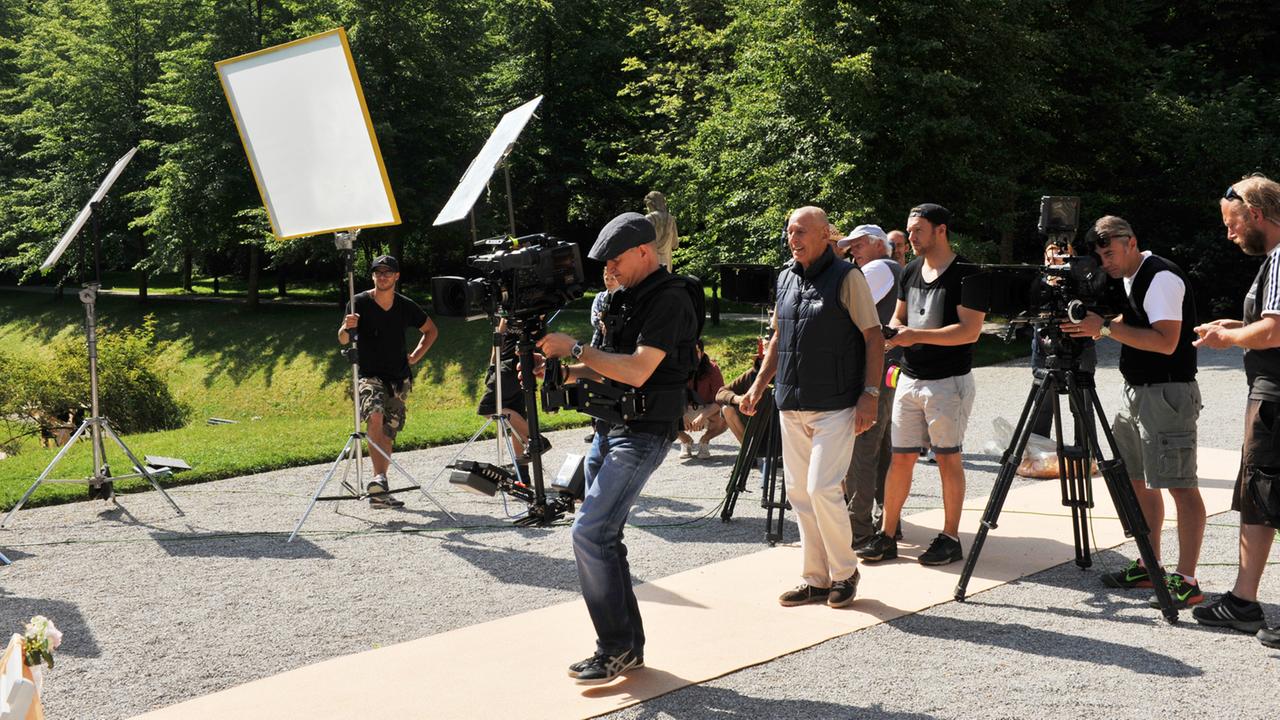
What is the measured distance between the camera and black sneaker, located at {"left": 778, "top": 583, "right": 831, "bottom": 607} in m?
6.04

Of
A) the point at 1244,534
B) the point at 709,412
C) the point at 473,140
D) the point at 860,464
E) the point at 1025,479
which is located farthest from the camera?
the point at 473,140

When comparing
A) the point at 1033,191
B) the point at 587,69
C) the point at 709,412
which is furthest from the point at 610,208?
the point at 709,412

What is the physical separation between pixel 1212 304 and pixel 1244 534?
21.6 metres

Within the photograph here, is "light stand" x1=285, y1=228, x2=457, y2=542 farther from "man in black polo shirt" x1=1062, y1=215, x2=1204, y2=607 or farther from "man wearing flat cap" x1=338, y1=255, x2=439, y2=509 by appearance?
"man in black polo shirt" x1=1062, y1=215, x2=1204, y2=607

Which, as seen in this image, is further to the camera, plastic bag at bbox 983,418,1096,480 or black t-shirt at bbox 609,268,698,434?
plastic bag at bbox 983,418,1096,480

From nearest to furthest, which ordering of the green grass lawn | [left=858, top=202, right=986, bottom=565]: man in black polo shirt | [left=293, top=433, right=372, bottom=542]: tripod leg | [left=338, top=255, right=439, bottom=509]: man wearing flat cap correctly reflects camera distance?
[left=858, top=202, right=986, bottom=565]: man in black polo shirt, [left=293, top=433, right=372, bottom=542]: tripod leg, [left=338, top=255, right=439, bottom=509]: man wearing flat cap, the green grass lawn

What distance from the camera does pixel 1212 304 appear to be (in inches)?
970

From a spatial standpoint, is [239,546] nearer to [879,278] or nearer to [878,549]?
[878,549]

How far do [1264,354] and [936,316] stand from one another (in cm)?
186

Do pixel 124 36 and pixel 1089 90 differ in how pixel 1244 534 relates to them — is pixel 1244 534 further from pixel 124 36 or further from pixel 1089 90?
pixel 124 36

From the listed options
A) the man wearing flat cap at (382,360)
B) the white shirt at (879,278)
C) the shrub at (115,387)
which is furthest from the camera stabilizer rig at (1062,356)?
the shrub at (115,387)

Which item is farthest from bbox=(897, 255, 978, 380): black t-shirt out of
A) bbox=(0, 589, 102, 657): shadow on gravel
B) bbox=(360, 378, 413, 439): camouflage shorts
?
bbox=(0, 589, 102, 657): shadow on gravel

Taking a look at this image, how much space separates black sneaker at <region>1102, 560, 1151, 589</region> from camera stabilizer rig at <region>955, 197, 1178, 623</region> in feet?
1.54

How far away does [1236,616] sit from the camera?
544cm
